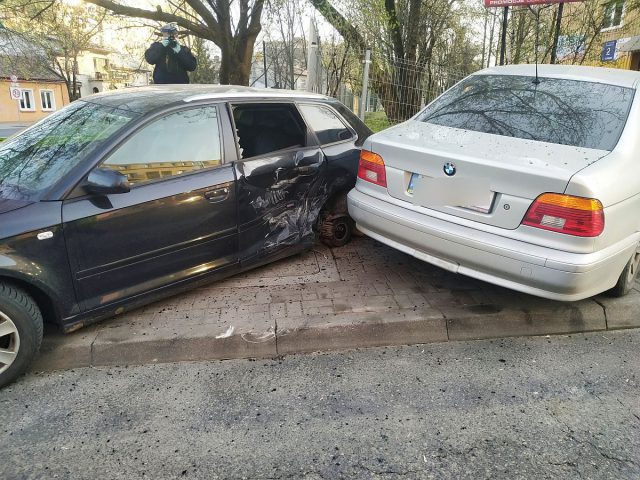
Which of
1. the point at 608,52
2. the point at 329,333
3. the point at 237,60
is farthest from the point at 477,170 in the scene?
the point at 608,52

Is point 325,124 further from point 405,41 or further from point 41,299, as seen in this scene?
point 405,41

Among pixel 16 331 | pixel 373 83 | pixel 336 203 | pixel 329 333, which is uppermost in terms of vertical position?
pixel 373 83

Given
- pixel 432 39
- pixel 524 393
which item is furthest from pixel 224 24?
pixel 524 393

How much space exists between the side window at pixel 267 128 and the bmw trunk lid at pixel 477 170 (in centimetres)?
90

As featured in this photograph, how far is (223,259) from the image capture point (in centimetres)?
354

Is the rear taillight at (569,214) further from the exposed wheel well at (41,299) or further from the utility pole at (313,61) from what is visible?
the utility pole at (313,61)

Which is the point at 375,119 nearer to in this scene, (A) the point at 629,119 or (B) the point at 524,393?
(A) the point at 629,119

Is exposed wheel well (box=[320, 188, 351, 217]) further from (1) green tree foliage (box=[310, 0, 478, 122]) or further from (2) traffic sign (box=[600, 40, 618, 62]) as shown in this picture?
(2) traffic sign (box=[600, 40, 618, 62])

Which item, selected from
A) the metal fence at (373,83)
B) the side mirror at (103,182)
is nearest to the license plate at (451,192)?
the side mirror at (103,182)

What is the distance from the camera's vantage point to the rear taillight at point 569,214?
262 cm

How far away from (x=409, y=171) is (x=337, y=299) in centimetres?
106

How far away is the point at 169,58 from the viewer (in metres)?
6.64

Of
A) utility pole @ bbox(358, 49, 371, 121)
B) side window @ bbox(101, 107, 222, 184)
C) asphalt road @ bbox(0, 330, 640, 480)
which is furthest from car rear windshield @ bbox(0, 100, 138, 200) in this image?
utility pole @ bbox(358, 49, 371, 121)

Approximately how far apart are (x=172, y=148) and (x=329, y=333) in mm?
1634
